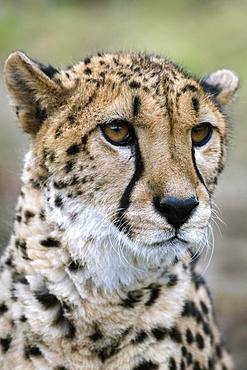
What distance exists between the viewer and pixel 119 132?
14.1 feet

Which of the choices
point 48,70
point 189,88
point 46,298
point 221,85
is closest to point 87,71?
point 48,70

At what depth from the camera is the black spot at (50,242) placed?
441 cm

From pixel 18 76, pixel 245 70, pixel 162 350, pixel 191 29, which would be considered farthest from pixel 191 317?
pixel 191 29

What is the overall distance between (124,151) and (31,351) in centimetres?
86

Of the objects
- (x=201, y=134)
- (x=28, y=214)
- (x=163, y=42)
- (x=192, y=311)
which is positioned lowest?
(x=192, y=311)

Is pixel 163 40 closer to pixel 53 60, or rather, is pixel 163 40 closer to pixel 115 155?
pixel 53 60

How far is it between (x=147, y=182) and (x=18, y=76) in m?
0.67

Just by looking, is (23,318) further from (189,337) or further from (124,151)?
(124,151)

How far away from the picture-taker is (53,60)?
1295cm

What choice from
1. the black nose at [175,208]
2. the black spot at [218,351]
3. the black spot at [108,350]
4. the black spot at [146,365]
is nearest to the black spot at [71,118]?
the black nose at [175,208]

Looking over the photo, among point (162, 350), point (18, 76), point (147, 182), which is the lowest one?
point (162, 350)

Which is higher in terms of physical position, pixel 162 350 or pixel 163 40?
pixel 163 40

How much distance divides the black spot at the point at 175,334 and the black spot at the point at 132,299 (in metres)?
0.18

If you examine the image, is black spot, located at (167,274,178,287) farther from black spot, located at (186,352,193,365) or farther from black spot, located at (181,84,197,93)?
black spot, located at (181,84,197,93)
